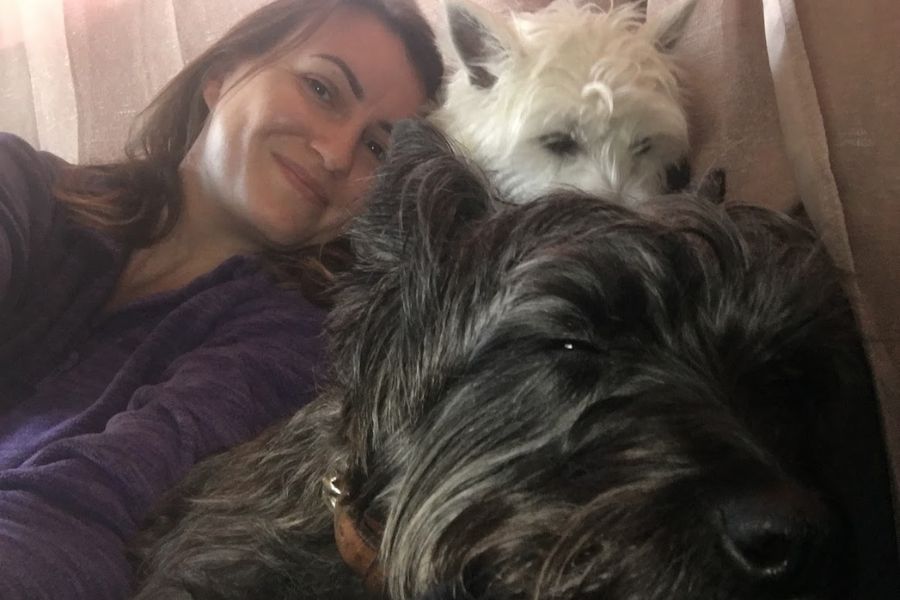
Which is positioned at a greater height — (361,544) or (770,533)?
(770,533)

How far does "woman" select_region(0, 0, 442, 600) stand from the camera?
131cm

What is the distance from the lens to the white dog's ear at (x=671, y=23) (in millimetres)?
1623

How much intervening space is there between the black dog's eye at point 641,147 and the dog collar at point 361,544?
89cm

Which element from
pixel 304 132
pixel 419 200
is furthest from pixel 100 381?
pixel 419 200

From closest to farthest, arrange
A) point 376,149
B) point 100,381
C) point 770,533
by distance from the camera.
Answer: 1. point 770,533
2. point 100,381
3. point 376,149

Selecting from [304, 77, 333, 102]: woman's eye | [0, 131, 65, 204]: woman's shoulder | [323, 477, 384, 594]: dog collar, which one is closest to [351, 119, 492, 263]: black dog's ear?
[323, 477, 384, 594]: dog collar

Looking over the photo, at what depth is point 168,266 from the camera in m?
1.92

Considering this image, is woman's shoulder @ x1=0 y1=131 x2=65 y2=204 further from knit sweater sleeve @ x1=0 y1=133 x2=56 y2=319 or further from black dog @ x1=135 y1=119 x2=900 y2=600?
black dog @ x1=135 y1=119 x2=900 y2=600

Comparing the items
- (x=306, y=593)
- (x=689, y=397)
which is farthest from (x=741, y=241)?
(x=306, y=593)

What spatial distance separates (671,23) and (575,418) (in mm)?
1001

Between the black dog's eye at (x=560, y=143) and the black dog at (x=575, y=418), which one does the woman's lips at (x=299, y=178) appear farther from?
the black dog at (x=575, y=418)

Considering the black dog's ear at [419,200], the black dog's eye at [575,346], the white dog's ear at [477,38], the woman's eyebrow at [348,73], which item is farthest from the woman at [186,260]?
the black dog's eye at [575,346]

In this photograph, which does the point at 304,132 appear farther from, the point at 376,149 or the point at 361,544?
the point at 361,544

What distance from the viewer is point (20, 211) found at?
5.54 feet
